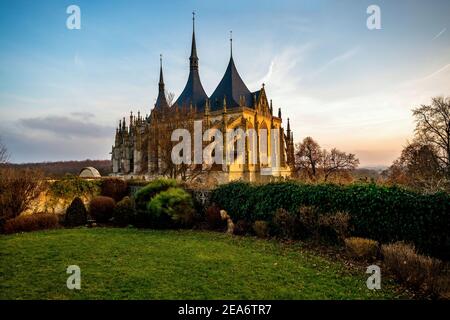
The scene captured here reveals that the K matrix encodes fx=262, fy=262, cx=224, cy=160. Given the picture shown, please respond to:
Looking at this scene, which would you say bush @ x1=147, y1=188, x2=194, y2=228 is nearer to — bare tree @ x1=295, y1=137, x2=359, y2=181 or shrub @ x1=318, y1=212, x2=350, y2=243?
shrub @ x1=318, y1=212, x2=350, y2=243

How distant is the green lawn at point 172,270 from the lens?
4.82m

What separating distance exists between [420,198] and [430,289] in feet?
9.46

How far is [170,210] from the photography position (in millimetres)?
Answer: 11234

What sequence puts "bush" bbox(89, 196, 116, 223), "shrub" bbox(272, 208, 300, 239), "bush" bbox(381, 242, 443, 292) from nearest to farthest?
"bush" bbox(381, 242, 443, 292) < "shrub" bbox(272, 208, 300, 239) < "bush" bbox(89, 196, 116, 223)

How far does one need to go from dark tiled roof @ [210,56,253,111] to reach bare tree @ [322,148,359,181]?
14.5 m

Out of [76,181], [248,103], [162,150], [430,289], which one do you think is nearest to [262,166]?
[248,103]

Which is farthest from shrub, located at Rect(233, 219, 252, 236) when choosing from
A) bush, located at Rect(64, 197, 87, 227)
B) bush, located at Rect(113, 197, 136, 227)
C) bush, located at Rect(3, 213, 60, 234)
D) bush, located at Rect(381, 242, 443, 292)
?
bush, located at Rect(3, 213, 60, 234)

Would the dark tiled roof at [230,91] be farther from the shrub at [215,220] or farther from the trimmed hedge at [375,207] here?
the trimmed hedge at [375,207]

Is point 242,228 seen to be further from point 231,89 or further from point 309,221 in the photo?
point 231,89

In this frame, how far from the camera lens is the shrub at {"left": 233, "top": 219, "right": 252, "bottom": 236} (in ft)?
33.9

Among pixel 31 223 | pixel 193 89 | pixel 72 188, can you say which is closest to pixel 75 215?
pixel 31 223

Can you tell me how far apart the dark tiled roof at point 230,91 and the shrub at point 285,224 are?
26588mm

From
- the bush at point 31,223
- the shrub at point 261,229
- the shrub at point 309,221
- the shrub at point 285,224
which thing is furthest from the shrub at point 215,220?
the bush at point 31,223

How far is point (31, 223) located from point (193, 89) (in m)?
31.7
